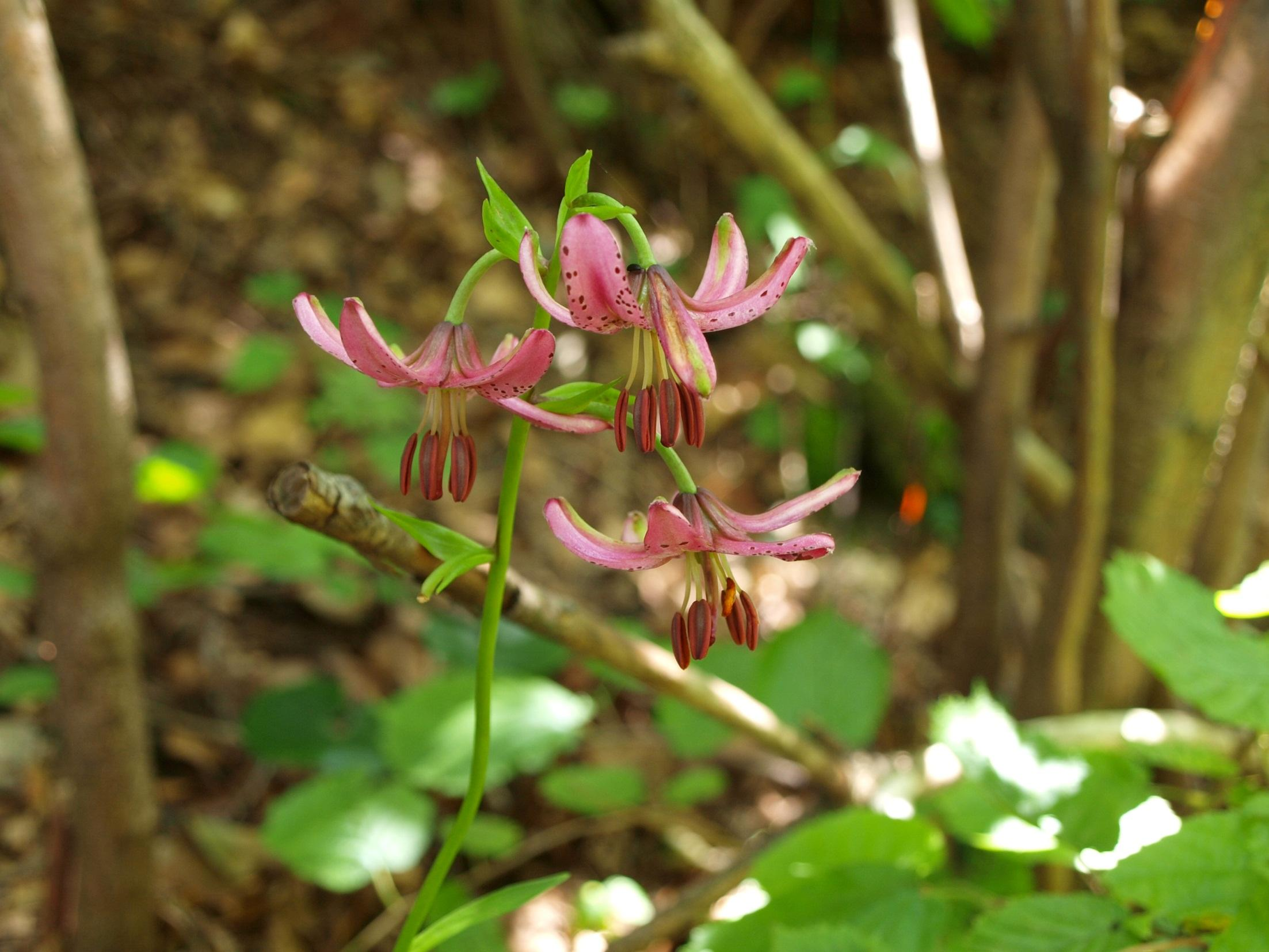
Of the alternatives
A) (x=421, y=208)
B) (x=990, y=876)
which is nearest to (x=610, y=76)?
→ (x=421, y=208)

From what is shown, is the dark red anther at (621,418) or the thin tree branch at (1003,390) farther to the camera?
the thin tree branch at (1003,390)

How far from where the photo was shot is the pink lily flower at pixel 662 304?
0.68 metres

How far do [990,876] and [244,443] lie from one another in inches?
91.9

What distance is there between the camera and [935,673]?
10.0 ft

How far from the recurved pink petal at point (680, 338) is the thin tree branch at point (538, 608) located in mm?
301

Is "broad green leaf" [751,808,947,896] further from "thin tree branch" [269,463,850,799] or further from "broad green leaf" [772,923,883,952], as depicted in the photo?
"broad green leaf" [772,923,883,952]

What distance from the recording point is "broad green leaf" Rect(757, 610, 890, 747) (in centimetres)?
188

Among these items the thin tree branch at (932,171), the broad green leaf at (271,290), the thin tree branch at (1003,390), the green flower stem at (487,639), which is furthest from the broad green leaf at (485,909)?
the broad green leaf at (271,290)

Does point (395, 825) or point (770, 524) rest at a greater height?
point (770, 524)

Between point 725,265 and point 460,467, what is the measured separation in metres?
0.28

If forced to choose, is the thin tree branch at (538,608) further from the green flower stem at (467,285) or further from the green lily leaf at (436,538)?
the green flower stem at (467,285)

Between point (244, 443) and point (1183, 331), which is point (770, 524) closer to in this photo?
point (1183, 331)

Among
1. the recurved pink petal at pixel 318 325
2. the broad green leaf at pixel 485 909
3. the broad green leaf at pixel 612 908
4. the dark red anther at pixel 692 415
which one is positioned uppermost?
the recurved pink petal at pixel 318 325

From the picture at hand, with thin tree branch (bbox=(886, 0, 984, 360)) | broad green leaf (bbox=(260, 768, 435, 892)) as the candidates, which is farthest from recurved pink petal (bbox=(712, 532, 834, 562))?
thin tree branch (bbox=(886, 0, 984, 360))
